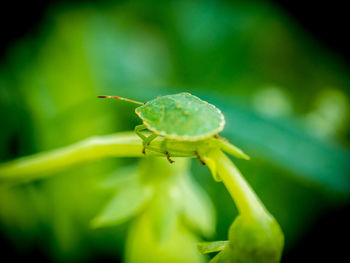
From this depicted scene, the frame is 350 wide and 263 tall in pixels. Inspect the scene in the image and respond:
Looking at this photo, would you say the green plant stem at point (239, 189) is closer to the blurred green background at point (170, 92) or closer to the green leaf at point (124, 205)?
the green leaf at point (124, 205)

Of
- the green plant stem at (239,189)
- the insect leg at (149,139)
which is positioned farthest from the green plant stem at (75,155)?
the green plant stem at (239,189)

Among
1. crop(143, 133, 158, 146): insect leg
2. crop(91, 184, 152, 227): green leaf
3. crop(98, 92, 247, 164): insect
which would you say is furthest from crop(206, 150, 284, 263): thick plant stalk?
crop(91, 184, 152, 227): green leaf

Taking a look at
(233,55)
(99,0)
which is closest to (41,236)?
(99,0)

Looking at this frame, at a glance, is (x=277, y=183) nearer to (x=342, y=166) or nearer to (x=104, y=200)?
(x=342, y=166)

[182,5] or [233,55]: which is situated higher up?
[182,5]

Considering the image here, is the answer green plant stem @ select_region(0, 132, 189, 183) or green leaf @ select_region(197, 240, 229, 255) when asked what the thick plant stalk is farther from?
green plant stem @ select_region(0, 132, 189, 183)

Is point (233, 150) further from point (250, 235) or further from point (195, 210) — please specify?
point (195, 210)
